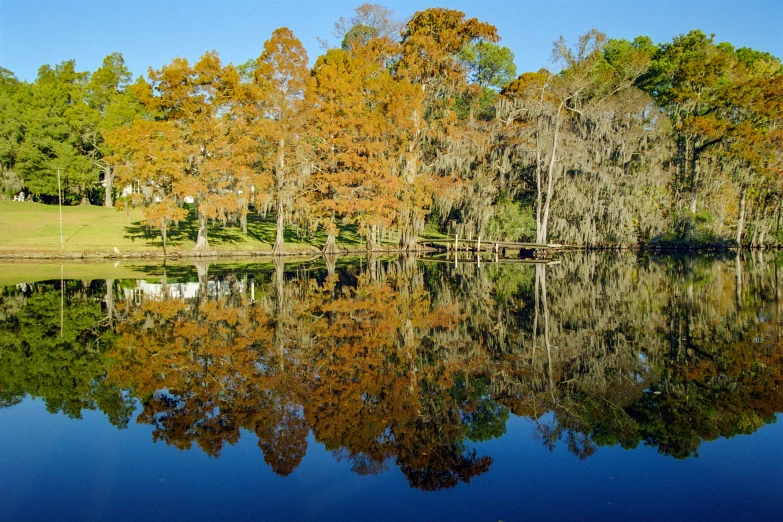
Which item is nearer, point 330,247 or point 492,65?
point 330,247

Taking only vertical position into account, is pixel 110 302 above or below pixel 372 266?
below

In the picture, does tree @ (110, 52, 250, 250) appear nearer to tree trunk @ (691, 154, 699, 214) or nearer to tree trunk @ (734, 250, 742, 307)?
tree trunk @ (734, 250, 742, 307)

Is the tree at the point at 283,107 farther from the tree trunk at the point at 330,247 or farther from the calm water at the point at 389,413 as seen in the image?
the calm water at the point at 389,413

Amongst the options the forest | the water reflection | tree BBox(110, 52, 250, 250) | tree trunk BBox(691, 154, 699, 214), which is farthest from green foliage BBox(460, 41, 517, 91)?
the water reflection

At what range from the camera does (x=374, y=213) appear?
37031 mm

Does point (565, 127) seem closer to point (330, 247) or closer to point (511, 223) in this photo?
point (511, 223)

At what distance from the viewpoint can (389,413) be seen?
26.0 feet

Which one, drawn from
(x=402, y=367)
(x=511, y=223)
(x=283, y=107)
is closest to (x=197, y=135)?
(x=283, y=107)

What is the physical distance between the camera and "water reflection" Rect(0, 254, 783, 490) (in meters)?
7.39

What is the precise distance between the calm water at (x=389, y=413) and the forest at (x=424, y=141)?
62.4 feet

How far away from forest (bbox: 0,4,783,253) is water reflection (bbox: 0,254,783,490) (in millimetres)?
15765

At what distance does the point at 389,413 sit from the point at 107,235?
34419mm

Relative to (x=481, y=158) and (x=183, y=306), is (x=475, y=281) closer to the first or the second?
(x=183, y=306)

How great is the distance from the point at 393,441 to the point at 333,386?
2065 millimetres
